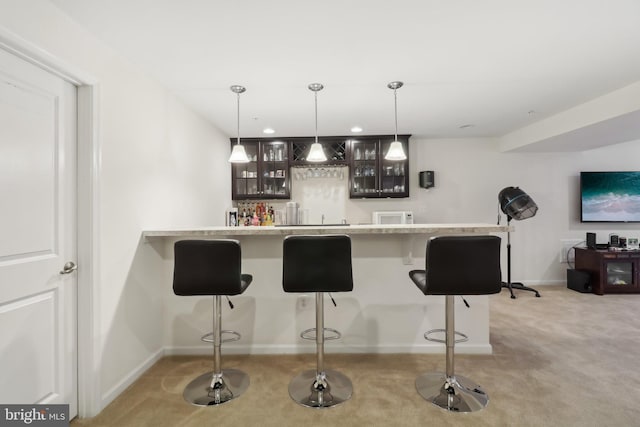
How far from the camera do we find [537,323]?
10.2ft

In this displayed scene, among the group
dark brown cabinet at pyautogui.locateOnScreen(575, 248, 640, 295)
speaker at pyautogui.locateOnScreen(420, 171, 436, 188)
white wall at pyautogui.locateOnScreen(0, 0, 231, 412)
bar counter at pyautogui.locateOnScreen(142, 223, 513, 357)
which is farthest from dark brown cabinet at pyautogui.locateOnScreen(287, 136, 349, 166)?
→ dark brown cabinet at pyautogui.locateOnScreen(575, 248, 640, 295)

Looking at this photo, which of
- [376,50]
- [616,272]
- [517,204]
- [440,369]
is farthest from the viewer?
[616,272]

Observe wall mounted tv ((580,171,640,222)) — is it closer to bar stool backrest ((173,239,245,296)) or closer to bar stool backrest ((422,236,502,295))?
bar stool backrest ((422,236,502,295))

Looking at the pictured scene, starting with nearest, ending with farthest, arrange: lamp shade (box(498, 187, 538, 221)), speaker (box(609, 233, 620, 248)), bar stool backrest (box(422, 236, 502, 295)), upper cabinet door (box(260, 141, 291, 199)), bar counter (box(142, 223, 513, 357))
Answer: bar stool backrest (box(422, 236, 502, 295)) < bar counter (box(142, 223, 513, 357)) < lamp shade (box(498, 187, 538, 221)) < speaker (box(609, 233, 620, 248)) < upper cabinet door (box(260, 141, 291, 199))

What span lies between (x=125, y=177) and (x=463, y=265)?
2317 mm

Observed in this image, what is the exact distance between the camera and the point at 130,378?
2062 mm

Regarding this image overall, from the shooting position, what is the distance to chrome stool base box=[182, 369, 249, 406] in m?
1.88

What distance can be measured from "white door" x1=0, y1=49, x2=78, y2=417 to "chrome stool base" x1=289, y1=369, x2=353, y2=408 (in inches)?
52.8

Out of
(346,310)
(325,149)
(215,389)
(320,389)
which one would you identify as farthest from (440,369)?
(325,149)

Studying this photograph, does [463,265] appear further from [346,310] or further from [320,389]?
[320,389]

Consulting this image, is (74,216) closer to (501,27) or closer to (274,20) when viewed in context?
(274,20)

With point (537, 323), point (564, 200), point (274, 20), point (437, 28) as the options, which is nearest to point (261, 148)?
point (274, 20)

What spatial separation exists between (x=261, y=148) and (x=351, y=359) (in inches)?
126

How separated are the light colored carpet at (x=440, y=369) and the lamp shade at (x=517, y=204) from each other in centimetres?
156
